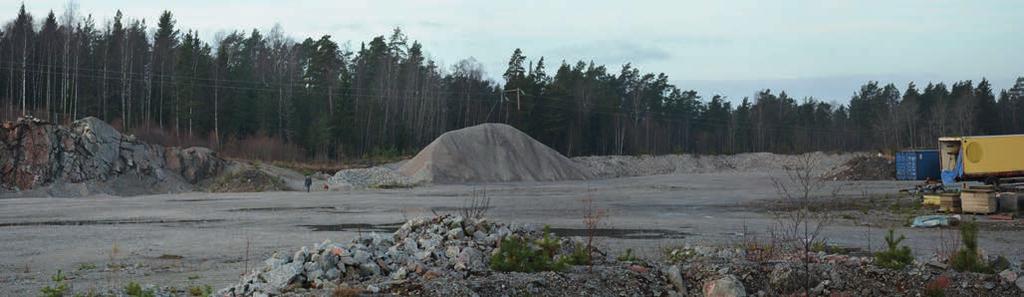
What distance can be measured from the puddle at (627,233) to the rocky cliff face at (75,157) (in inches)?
1450

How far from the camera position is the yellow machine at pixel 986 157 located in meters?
28.5

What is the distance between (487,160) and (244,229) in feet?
135

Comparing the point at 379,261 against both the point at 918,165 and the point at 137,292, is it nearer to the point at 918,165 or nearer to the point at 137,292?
the point at 137,292

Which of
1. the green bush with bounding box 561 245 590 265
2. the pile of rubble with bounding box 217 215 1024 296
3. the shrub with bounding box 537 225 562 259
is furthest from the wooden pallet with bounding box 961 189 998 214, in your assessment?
the shrub with bounding box 537 225 562 259

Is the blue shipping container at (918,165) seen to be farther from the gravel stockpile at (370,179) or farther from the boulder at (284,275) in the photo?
the boulder at (284,275)

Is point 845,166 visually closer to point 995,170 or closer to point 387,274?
point 995,170

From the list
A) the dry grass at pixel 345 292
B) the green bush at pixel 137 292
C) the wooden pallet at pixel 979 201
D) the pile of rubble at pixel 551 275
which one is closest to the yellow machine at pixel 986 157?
the wooden pallet at pixel 979 201

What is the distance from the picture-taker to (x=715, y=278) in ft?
31.0

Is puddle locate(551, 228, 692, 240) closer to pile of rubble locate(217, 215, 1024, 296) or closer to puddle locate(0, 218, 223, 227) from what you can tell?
pile of rubble locate(217, 215, 1024, 296)

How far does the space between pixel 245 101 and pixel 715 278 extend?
72.8m

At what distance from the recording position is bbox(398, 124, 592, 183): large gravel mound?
59125 mm

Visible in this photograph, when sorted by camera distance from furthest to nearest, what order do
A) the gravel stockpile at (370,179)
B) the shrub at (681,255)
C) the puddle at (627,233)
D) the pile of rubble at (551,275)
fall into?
1. the gravel stockpile at (370,179)
2. the puddle at (627,233)
3. the shrub at (681,255)
4. the pile of rubble at (551,275)

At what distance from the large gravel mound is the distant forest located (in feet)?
42.0

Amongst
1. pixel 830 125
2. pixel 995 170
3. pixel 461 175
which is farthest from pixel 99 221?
pixel 830 125
